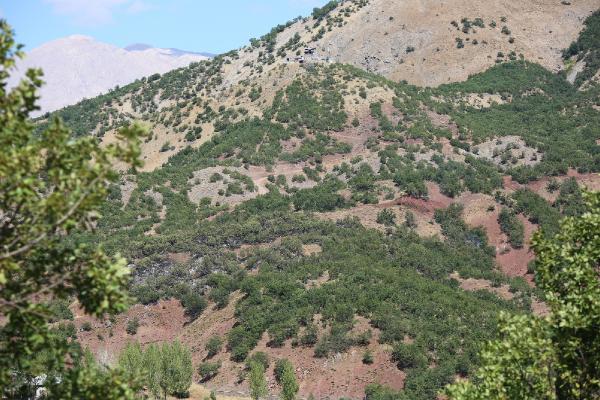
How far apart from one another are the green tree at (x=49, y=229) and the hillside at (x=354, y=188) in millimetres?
31088

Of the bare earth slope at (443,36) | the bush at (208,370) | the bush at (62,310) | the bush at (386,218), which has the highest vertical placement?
the bare earth slope at (443,36)

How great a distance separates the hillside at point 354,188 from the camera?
155 ft

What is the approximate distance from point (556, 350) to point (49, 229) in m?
9.81

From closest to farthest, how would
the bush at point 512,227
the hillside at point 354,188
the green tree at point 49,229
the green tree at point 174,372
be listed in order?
the green tree at point 49,229 → the green tree at point 174,372 → the hillside at point 354,188 → the bush at point 512,227

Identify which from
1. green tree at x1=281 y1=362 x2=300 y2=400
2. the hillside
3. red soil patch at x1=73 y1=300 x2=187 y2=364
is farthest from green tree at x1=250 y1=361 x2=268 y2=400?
red soil patch at x1=73 y1=300 x2=187 y2=364

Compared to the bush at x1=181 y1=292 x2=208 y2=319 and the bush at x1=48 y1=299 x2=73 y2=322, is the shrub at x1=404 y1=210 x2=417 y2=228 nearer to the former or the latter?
the bush at x1=181 y1=292 x2=208 y2=319

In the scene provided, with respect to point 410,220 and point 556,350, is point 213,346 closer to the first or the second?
point 410,220

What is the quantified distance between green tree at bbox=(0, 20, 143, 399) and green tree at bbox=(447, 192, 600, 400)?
7326 millimetres

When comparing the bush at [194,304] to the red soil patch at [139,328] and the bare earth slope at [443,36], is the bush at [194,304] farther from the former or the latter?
the bare earth slope at [443,36]

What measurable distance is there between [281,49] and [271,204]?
171ft

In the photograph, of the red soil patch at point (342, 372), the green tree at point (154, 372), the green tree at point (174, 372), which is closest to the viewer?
the red soil patch at point (342, 372)

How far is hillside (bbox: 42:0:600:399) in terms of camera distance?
47.3 m

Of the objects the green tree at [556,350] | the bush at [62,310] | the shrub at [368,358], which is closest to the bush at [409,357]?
the shrub at [368,358]

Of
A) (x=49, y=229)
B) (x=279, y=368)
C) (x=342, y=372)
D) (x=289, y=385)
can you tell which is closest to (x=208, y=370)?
(x=279, y=368)
